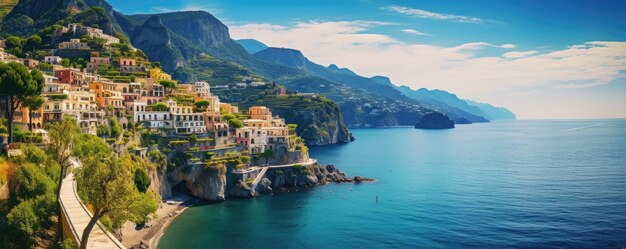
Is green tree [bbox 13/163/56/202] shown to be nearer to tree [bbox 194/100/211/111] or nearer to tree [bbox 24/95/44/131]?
tree [bbox 24/95/44/131]

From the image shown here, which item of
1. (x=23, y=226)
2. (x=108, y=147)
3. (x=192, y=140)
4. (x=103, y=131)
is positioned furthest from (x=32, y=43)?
(x=23, y=226)

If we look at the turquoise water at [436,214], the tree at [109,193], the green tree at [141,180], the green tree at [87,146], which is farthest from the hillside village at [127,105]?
the tree at [109,193]

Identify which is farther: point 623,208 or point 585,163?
point 585,163

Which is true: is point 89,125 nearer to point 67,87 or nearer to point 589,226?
point 67,87

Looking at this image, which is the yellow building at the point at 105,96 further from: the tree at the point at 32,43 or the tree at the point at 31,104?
the tree at the point at 32,43

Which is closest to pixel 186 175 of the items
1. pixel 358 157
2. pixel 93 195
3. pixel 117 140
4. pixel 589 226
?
pixel 117 140
